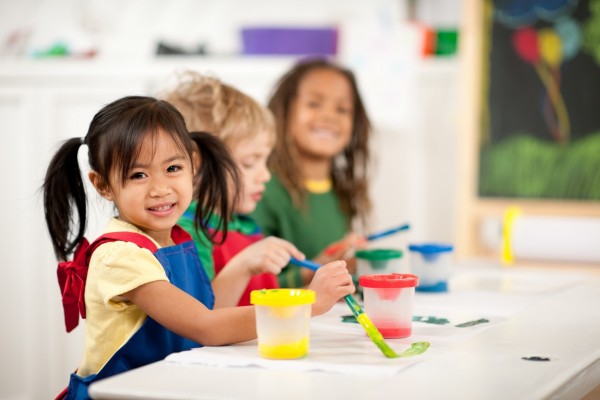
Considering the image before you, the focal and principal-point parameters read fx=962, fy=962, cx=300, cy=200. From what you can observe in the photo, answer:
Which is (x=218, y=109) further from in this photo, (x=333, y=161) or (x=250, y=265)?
(x=333, y=161)

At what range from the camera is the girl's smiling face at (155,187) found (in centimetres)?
142

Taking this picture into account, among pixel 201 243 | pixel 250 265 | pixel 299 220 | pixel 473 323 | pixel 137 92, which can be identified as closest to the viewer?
pixel 473 323

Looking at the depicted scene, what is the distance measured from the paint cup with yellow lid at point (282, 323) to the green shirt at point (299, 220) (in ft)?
3.90

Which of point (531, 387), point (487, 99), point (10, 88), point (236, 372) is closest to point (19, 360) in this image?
point (10, 88)

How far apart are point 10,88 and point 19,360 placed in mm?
917

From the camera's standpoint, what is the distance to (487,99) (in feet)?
10.8

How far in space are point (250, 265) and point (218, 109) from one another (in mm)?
402

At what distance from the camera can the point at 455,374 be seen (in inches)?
45.7

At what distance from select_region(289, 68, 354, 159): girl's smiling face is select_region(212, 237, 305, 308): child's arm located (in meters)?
0.88

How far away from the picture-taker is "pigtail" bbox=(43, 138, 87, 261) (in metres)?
1.48

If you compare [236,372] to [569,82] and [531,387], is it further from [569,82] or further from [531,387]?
[569,82]

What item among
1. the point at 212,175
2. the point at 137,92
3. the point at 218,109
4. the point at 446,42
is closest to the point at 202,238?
the point at 212,175

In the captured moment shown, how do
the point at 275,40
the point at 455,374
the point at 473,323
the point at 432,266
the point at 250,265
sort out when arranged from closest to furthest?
the point at 455,374, the point at 473,323, the point at 250,265, the point at 432,266, the point at 275,40

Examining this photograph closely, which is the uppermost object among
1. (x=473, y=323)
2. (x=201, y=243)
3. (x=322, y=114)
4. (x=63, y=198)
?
(x=322, y=114)
